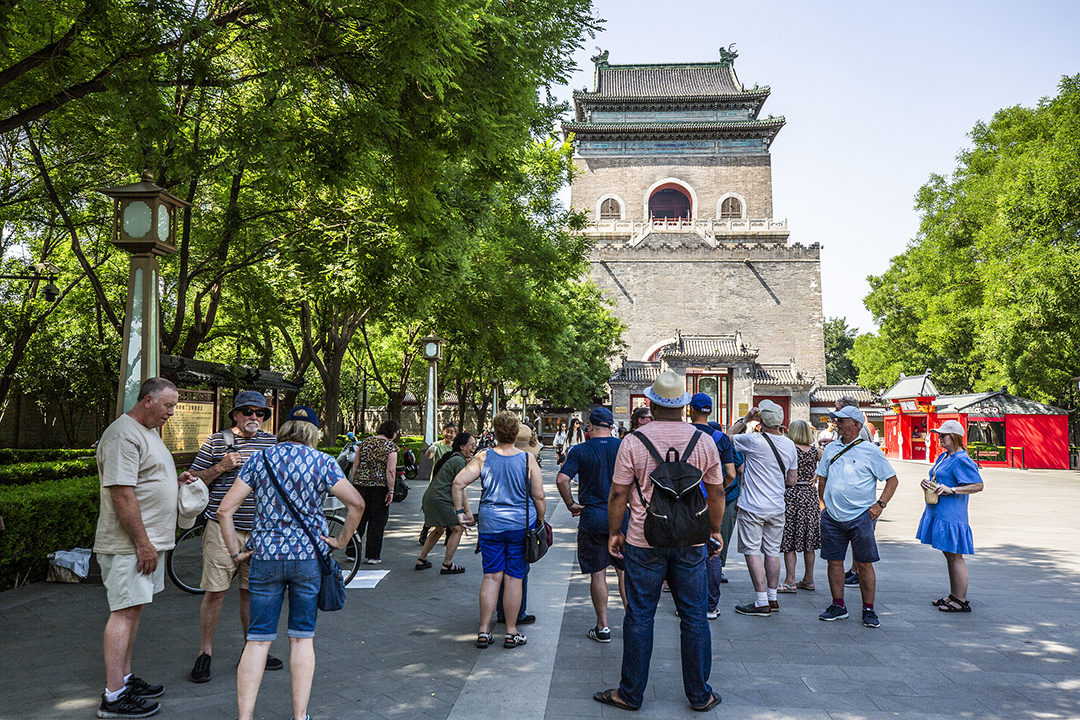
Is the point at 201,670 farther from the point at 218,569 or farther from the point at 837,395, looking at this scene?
the point at 837,395

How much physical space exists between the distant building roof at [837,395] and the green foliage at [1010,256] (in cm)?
680

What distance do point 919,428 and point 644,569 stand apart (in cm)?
2782

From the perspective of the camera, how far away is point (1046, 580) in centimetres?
735

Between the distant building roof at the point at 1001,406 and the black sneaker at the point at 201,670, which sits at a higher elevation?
the distant building roof at the point at 1001,406

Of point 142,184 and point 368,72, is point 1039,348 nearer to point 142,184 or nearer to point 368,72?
point 368,72

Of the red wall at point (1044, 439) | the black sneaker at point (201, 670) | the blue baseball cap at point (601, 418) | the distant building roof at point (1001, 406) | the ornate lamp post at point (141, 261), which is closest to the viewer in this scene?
the black sneaker at point (201, 670)

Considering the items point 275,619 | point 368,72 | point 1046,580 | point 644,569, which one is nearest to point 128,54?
point 368,72

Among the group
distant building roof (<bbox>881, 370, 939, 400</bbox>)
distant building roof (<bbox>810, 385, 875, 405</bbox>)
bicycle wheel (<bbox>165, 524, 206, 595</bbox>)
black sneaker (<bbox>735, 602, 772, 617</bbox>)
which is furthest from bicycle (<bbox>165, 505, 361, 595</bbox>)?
distant building roof (<bbox>810, 385, 875, 405</bbox>)

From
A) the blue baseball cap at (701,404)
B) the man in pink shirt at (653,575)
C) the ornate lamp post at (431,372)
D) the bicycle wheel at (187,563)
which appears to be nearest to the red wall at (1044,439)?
the ornate lamp post at (431,372)

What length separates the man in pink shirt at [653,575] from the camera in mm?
3955

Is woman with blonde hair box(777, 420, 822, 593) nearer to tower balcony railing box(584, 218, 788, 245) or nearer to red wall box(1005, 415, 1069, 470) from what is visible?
red wall box(1005, 415, 1069, 470)

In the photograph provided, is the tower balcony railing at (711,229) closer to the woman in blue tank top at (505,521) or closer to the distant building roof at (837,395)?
the distant building roof at (837,395)

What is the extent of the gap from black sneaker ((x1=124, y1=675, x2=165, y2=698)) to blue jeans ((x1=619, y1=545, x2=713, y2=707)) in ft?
8.85

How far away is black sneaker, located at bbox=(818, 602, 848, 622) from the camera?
5.77 metres
